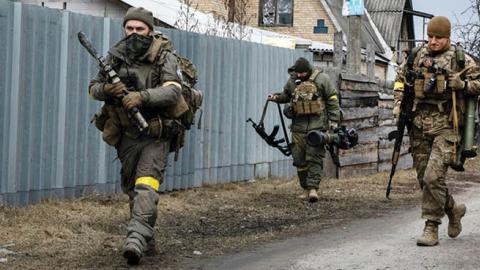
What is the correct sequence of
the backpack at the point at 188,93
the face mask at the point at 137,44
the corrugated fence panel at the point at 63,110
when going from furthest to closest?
the corrugated fence panel at the point at 63,110 → the backpack at the point at 188,93 → the face mask at the point at 137,44

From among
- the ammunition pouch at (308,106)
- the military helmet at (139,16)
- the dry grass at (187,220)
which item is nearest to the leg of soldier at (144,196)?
the dry grass at (187,220)

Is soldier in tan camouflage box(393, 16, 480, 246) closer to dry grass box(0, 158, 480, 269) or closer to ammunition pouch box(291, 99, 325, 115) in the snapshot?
dry grass box(0, 158, 480, 269)

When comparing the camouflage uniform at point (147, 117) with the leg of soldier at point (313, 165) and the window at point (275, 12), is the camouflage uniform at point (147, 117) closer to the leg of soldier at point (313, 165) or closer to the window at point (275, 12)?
the leg of soldier at point (313, 165)

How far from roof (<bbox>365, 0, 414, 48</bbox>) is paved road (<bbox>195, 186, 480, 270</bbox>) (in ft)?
105

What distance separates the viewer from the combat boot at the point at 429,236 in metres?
7.27

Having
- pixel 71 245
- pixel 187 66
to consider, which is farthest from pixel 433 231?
pixel 71 245

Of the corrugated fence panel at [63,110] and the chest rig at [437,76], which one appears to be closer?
the chest rig at [437,76]

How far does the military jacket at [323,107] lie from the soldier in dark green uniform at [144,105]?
4.29 meters

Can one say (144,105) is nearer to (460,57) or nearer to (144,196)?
(144,196)

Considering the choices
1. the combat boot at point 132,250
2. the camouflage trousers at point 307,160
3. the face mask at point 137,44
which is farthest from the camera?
the camouflage trousers at point 307,160

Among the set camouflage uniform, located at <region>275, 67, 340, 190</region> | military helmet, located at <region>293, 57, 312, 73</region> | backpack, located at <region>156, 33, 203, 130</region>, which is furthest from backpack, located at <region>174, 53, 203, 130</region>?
camouflage uniform, located at <region>275, 67, 340, 190</region>

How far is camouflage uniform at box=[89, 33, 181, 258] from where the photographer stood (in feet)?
20.9

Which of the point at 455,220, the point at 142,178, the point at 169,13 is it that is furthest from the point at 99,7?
the point at 142,178

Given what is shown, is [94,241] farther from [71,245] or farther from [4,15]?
[4,15]
